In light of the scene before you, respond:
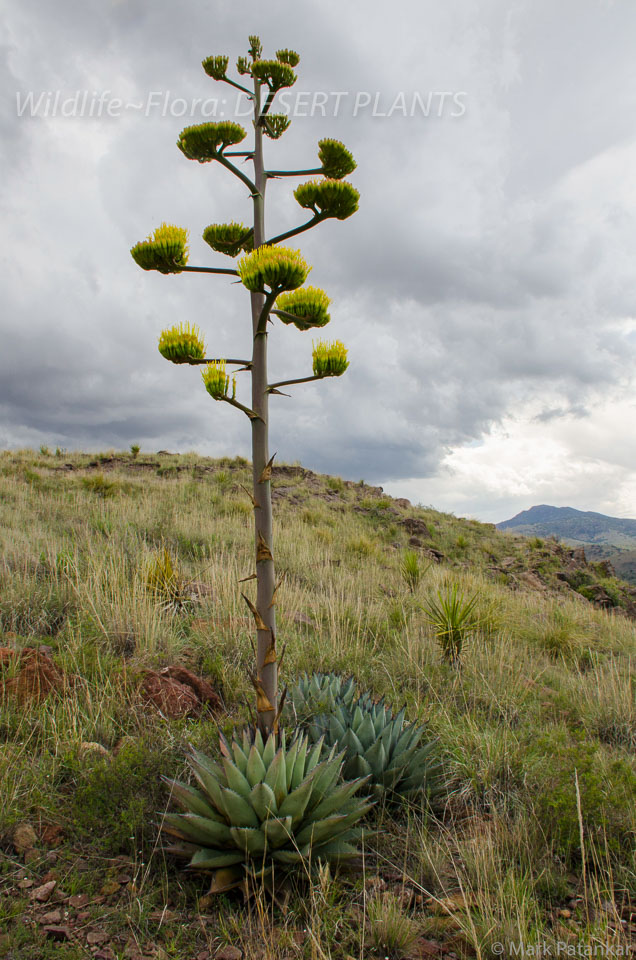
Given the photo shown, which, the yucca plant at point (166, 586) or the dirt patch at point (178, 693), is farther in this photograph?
the yucca plant at point (166, 586)

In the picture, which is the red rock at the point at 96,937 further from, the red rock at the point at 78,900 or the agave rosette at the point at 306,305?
the agave rosette at the point at 306,305

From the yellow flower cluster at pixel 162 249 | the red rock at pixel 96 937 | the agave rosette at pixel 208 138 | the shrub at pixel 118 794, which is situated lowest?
the red rock at pixel 96 937

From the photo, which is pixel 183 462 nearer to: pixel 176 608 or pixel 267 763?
pixel 176 608

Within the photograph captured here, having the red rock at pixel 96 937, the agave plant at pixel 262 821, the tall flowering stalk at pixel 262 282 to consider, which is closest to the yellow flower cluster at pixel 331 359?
the tall flowering stalk at pixel 262 282

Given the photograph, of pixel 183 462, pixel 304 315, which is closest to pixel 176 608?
pixel 304 315

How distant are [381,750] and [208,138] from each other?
3696 millimetres

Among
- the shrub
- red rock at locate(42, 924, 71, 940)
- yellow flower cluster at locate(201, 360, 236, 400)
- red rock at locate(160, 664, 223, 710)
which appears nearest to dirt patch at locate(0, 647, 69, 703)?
red rock at locate(160, 664, 223, 710)

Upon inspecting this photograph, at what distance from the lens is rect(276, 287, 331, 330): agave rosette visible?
273 centimetres

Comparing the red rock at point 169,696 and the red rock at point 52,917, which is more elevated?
the red rock at point 169,696

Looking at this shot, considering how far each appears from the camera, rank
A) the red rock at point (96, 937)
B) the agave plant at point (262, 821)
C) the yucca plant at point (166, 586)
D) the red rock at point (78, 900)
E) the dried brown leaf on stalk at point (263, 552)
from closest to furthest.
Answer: the red rock at point (96, 937) < the red rock at point (78, 900) < the agave plant at point (262, 821) < the dried brown leaf on stalk at point (263, 552) < the yucca plant at point (166, 586)

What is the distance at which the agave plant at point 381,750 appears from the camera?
2955 mm

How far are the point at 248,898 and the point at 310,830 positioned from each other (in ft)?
1.14

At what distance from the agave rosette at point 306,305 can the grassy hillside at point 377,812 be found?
2534 mm

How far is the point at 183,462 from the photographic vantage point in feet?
71.3
